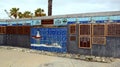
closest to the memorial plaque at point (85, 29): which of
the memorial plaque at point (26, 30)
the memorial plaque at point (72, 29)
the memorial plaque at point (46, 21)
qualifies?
the memorial plaque at point (72, 29)

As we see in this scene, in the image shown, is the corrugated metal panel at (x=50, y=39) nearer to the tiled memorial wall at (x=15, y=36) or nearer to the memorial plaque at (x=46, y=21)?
the memorial plaque at (x=46, y=21)

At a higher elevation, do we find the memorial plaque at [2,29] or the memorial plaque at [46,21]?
the memorial plaque at [46,21]

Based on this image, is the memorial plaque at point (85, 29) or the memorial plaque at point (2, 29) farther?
A: the memorial plaque at point (2, 29)

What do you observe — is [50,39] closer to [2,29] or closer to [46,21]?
[46,21]

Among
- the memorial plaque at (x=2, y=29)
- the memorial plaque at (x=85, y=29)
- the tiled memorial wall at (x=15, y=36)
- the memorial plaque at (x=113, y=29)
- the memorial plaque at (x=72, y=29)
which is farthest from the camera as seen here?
the memorial plaque at (x=2, y=29)

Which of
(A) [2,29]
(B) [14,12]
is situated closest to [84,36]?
(A) [2,29]

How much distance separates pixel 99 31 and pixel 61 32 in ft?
13.1

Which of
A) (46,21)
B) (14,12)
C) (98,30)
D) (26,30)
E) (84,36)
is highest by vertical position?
(14,12)

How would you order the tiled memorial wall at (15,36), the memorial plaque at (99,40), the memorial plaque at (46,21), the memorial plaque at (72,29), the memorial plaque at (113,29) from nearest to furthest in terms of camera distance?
the memorial plaque at (113,29), the memorial plaque at (99,40), the memorial plaque at (72,29), the memorial plaque at (46,21), the tiled memorial wall at (15,36)

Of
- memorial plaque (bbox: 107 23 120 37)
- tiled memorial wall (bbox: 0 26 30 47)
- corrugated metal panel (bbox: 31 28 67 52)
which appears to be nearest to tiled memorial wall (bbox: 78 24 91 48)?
corrugated metal panel (bbox: 31 28 67 52)

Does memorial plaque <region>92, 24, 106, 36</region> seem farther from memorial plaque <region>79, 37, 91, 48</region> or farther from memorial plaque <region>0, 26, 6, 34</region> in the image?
memorial plaque <region>0, 26, 6, 34</region>

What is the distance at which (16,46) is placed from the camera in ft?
93.0

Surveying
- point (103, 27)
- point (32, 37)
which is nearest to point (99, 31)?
point (103, 27)

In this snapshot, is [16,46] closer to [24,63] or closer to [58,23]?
[58,23]
